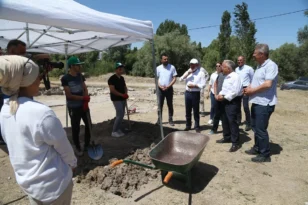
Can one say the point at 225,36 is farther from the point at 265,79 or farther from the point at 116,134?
the point at 265,79

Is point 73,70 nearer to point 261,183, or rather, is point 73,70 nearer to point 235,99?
point 235,99

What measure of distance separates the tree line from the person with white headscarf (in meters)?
29.9

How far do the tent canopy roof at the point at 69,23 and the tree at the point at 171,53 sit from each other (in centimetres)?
2601

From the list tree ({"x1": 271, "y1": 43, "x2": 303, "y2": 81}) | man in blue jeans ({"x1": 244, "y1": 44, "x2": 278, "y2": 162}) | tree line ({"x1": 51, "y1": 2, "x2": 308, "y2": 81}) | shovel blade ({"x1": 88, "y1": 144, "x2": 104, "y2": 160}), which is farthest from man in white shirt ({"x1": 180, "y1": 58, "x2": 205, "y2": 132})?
tree ({"x1": 271, "y1": 43, "x2": 303, "y2": 81})

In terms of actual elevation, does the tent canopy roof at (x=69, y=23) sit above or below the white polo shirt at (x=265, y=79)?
above

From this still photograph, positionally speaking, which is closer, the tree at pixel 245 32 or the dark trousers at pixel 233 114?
the dark trousers at pixel 233 114

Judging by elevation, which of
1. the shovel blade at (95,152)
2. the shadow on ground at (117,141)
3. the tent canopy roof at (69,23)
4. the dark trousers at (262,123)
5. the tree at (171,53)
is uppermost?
the tree at (171,53)

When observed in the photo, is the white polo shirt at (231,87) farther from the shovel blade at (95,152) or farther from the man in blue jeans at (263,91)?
the shovel blade at (95,152)

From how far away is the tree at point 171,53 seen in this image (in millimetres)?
32281

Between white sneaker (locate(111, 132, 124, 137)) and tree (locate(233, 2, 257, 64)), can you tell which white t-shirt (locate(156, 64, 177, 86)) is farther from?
tree (locate(233, 2, 257, 64))

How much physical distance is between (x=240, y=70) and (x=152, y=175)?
3767 millimetres

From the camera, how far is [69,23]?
341 centimetres

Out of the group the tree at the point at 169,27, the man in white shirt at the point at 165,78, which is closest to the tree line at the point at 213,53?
the tree at the point at 169,27

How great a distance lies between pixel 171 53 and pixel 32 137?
1245 inches
